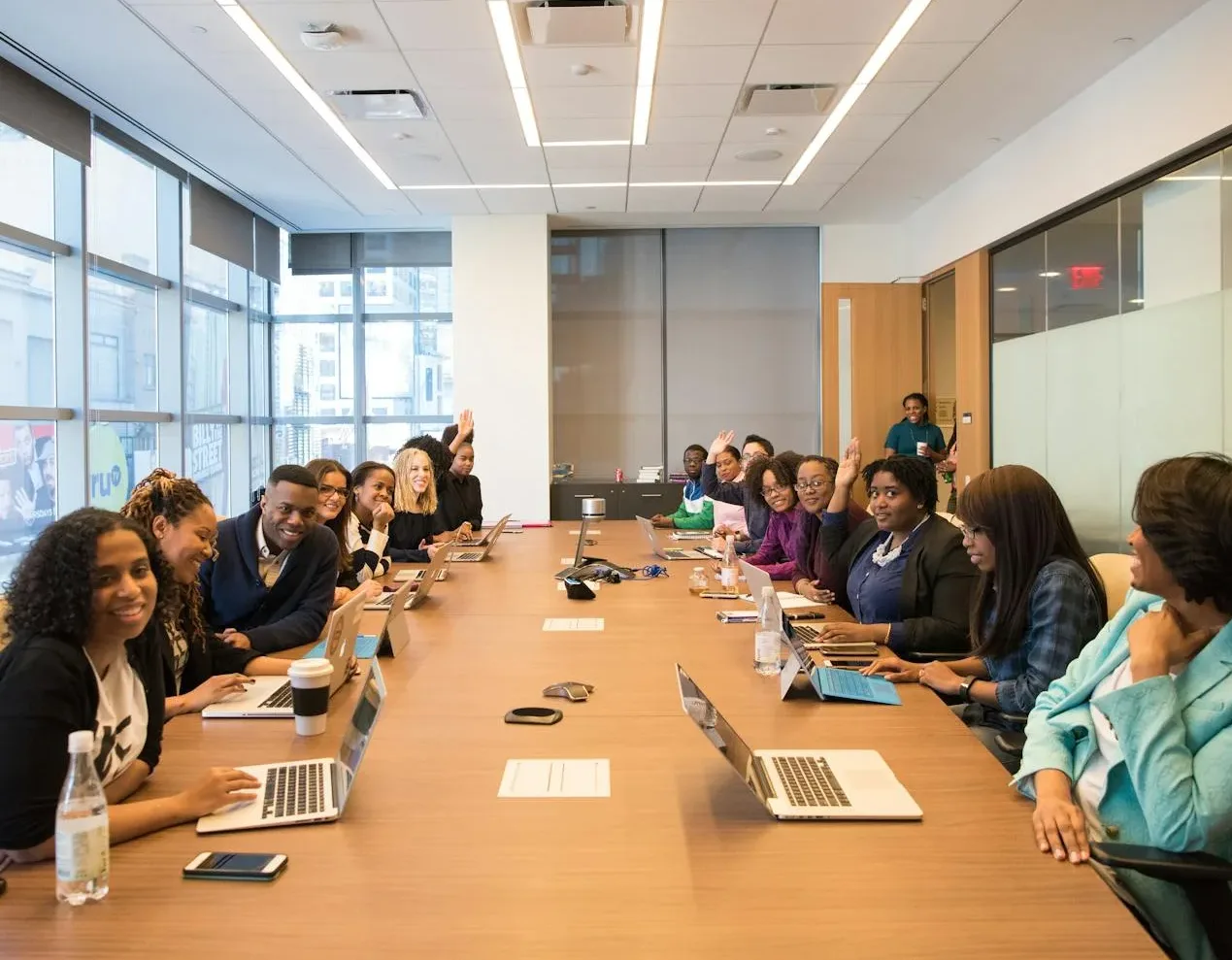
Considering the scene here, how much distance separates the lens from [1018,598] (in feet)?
8.09

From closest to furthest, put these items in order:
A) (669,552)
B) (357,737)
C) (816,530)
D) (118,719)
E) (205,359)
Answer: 1. (118,719)
2. (357,737)
3. (816,530)
4. (669,552)
5. (205,359)

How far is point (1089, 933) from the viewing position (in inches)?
49.8

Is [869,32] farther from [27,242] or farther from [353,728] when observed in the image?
[27,242]

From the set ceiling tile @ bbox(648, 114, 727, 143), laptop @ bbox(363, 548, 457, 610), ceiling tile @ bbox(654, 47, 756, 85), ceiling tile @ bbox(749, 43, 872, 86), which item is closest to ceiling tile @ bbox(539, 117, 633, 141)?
ceiling tile @ bbox(648, 114, 727, 143)

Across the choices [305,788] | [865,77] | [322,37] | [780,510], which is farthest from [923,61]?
[305,788]

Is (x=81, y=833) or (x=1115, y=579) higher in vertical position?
(x=1115, y=579)

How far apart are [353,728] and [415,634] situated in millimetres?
1476

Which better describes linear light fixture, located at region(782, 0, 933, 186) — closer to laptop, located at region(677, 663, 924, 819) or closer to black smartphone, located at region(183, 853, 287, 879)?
laptop, located at region(677, 663, 924, 819)

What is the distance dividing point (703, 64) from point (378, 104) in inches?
82.2

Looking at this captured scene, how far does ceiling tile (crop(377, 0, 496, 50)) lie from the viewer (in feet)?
15.3

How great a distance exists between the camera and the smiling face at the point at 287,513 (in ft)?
9.90

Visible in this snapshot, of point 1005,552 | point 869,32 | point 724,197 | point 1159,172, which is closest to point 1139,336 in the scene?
point 1159,172

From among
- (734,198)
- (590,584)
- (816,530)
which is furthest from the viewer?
(734,198)

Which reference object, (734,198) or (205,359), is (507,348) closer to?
(734,198)
